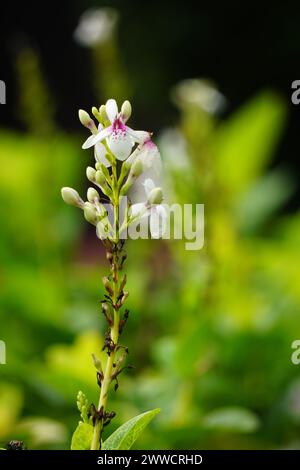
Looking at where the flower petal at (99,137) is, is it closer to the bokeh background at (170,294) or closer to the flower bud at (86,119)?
the flower bud at (86,119)

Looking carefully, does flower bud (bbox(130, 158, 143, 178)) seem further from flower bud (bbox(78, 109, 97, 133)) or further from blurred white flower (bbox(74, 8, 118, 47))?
blurred white flower (bbox(74, 8, 118, 47))

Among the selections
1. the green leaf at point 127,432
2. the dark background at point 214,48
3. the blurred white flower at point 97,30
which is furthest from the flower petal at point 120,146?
the dark background at point 214,48

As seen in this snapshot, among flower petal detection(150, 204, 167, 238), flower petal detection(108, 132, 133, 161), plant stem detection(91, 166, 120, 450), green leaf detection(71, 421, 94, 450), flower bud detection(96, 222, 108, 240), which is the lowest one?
green leaf detection(71, 421, 94, 450)

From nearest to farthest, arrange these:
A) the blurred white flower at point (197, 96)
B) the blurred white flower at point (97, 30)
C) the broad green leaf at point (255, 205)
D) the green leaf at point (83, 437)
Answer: the green leaf at point (83, 437), the blurred white flower at point (197, 96), the blurred white flower at point (97, 30), the broad green leaf at point (255, 205)

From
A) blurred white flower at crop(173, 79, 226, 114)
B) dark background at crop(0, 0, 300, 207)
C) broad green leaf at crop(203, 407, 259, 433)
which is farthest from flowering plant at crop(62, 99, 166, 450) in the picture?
dark background at crop(0, 0, 300, 207)

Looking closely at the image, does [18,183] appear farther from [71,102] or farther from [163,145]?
[71,102]

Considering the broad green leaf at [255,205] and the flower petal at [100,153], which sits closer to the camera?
the flower petal at [100,153]

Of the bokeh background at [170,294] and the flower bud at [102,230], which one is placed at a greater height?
the bokeh background at [170,294]
